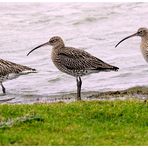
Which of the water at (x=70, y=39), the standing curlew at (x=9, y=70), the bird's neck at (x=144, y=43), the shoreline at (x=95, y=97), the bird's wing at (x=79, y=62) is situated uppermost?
the bird's neck at (x=144, y=43)

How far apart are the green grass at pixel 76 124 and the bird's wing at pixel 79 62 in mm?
3186

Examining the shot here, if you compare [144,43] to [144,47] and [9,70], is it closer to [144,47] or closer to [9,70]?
[144,47]

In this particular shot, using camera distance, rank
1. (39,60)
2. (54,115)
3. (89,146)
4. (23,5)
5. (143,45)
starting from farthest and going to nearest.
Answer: (23,5) < (39,60) < (143,45) < (54,115) < (89,146)

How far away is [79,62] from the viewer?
16.5 metres

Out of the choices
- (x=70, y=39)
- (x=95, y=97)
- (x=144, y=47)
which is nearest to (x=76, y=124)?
(x=95, y=97)

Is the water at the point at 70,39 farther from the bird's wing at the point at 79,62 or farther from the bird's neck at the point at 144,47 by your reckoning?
the bird's neck at the point at 144,47

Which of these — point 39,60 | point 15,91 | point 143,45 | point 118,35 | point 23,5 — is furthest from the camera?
point 23,5

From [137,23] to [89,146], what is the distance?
775 inches

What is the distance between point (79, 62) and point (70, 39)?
35.9 ft

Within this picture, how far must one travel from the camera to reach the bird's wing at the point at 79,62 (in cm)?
1636

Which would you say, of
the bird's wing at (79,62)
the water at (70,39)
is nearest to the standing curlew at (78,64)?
the bird's wing at (79,62)

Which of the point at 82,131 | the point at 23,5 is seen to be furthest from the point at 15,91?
the point at 23,5

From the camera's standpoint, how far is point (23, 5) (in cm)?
3544

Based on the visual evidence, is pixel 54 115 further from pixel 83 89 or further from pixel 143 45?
pixel 83 89
